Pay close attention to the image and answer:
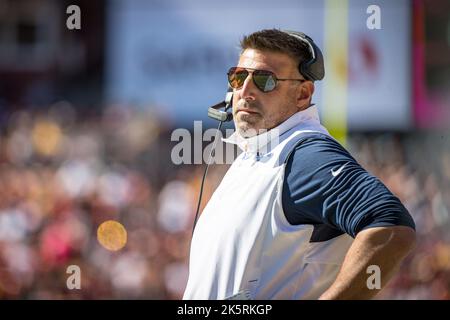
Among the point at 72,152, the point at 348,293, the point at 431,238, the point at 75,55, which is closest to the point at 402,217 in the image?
the point at 348,293

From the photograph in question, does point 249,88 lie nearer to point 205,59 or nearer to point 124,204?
point 124,204

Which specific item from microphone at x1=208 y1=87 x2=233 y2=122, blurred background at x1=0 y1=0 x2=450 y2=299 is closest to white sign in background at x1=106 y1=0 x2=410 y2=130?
blurred background at x1=0 y1=0 x2=450 y2=299

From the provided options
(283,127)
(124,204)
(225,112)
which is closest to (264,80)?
(283,127)

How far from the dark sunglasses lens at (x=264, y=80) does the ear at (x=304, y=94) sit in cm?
9

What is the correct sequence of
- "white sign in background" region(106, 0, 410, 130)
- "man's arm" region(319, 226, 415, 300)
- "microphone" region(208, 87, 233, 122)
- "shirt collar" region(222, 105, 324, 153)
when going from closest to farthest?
"man's arm" region(319, 226, 415, 300), "shirt collar" region(222, 105, 324, 153), "microphone" region(208, 87, 233, 122), "white sign in background" region(106, 0, 410, 130)

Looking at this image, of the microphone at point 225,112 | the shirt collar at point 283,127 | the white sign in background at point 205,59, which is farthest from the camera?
the white sign in background at point 205,59

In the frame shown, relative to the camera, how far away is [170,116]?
38.8 feet

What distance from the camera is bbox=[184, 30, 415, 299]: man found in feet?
7.18

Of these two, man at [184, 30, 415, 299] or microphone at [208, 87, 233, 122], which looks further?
microphone at [208, 87, 233, 122]

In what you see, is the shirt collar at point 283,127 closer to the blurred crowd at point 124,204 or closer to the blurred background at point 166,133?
the blurred background at point 166,133

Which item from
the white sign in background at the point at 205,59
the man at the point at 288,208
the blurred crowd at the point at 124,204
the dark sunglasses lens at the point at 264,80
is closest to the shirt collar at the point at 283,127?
the man at the point at 288,208

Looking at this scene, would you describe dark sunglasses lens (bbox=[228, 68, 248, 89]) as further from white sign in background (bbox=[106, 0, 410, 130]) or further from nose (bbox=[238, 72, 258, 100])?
white sign in background (bbox=[106, 0, 410, 130])

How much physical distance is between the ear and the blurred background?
3.14 meters

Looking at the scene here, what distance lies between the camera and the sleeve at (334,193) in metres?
2.18
